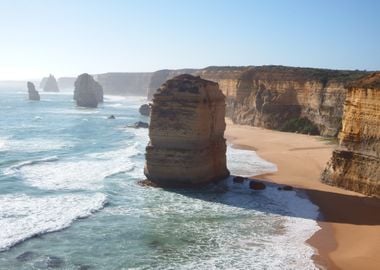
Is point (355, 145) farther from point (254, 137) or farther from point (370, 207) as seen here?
point (254, 137)

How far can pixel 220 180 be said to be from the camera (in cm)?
3062

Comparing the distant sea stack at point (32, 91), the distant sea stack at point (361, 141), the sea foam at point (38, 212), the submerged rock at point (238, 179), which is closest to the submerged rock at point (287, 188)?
the submerged rock at point (238, 179)

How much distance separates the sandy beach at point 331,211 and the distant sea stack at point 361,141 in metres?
0.85

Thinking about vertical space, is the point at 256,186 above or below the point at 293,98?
below

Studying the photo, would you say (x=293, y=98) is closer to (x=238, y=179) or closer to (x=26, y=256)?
(x=238, y=179)

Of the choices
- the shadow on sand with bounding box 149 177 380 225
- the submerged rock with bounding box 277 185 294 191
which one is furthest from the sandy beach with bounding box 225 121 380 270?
the submerged rock with bounding box 277 185 294 191

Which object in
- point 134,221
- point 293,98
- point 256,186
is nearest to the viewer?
point 134,221

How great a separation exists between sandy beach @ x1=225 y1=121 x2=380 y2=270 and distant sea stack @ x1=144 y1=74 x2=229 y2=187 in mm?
6290

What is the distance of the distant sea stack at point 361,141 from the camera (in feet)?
84.9

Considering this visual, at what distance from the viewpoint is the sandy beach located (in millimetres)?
18562

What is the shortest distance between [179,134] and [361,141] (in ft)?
34.3

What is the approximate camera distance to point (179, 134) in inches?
1110

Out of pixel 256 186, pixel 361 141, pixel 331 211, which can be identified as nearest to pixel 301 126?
pixel 256 186

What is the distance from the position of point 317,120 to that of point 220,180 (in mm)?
31039
